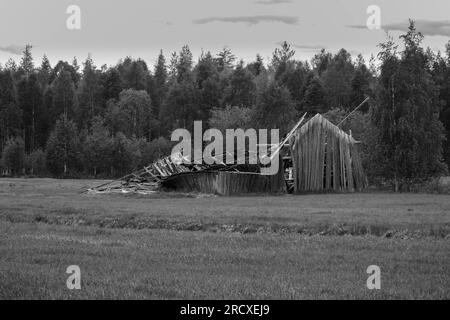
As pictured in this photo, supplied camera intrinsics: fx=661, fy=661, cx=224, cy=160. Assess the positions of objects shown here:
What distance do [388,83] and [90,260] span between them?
37909 mm

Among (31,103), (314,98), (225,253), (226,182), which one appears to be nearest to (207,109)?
(314,98)

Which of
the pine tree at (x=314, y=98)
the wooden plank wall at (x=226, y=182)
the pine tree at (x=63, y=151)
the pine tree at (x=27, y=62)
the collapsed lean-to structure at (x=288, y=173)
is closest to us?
the wooden plank wall at (x=226, y=182)

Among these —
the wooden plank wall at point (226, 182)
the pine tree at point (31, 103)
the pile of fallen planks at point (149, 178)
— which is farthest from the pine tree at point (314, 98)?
the wooden plank wall at point (226, 182)

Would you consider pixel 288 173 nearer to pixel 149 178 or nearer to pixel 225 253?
pixel 149 178

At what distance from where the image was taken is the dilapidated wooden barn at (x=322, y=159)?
4603cm

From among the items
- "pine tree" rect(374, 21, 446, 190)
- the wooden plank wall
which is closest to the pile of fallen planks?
the wooden plank wall

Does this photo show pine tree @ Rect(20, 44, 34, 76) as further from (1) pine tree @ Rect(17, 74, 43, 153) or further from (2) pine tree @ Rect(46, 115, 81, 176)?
(2) pine tree @ Rect(46, 115, 81, 176)

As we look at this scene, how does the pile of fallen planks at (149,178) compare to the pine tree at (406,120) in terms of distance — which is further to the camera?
the pine tree at (406,120)

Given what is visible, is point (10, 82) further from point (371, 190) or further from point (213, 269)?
point (213, 269)

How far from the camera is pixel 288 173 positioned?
48.8 metres

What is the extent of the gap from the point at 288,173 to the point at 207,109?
54694mm

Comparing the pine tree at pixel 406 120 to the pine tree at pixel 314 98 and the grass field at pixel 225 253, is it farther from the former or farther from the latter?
the pine tree at pixel 314 98

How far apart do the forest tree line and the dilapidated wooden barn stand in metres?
2.01

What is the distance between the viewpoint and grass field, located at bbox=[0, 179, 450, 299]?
35.9ft
